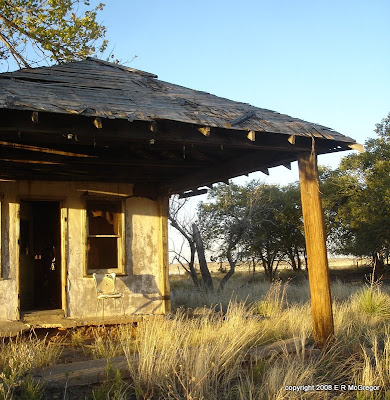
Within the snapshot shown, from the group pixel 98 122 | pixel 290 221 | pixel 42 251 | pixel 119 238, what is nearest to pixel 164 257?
pixel 119 238

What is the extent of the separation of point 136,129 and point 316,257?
3.21 m

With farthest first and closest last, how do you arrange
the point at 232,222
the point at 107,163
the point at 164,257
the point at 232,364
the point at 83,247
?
the point at 232,222 → the point at 164,257 → the point at 83,247 → the point at 107,163 → the point at 232,364

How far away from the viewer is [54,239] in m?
12.2

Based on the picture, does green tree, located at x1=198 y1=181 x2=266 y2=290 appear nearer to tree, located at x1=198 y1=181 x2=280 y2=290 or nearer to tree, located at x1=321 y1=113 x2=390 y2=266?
tree, located at x1=198 y1=181 x2=280 y2=290

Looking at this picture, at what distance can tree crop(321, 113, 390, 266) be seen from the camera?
19.9 metres

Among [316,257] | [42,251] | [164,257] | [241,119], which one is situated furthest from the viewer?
[42,251]

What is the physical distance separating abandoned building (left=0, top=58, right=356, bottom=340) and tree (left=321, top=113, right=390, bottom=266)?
1128 centimetres

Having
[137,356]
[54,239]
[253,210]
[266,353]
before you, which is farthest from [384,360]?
[253,210]

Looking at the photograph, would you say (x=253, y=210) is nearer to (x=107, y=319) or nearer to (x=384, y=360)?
(x=107, y=319)

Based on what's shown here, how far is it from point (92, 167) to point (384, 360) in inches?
225

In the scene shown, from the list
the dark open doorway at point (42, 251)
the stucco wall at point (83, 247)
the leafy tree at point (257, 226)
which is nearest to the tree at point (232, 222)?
the leafy tree at point (257, 226)

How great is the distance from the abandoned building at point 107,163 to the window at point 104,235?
22mm

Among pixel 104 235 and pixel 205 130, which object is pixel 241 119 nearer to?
pixel 205 130

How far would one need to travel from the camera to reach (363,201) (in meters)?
20.5
